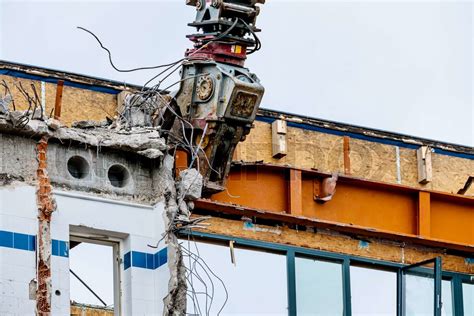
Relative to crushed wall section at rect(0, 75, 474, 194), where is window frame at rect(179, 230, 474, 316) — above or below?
below

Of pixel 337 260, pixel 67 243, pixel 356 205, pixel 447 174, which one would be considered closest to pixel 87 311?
pixel 337 260

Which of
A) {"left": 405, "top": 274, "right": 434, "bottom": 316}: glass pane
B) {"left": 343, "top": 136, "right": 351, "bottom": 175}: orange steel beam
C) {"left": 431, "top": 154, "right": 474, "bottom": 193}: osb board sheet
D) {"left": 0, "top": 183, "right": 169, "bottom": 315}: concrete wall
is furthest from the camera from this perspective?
{"left": 431, "top": 154, "right": 474, "bottom": 193}: osb board sheet

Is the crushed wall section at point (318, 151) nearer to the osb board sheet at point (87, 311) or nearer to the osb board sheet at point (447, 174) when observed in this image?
the osb board sheet at point (447, 174)

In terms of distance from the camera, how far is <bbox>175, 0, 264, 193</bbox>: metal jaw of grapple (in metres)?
38.4

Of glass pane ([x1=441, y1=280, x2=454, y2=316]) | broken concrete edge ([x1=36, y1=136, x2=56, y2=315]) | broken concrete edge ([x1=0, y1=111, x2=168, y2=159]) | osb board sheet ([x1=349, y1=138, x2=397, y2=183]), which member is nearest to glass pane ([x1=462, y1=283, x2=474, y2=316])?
glass pane ([x1=441, y1=280, x2=454, y2=316])

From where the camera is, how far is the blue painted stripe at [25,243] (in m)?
34.6

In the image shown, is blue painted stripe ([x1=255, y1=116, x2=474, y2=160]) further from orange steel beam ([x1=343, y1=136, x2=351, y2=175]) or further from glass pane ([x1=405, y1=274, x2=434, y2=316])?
glass pane ([x1=405, y1=274, x2=434, y2=316])

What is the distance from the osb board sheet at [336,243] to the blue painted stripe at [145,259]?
6.31ft

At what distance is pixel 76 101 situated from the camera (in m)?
40.1

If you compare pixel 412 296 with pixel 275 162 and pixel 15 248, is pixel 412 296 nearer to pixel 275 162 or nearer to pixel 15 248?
pixel 275 162

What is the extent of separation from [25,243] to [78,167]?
183 cm

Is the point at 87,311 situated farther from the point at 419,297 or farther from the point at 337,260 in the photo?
the point at 419,297

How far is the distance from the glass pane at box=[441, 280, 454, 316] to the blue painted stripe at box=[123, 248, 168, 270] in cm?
668

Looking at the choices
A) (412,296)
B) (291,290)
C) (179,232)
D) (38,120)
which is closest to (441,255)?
(412,296)
